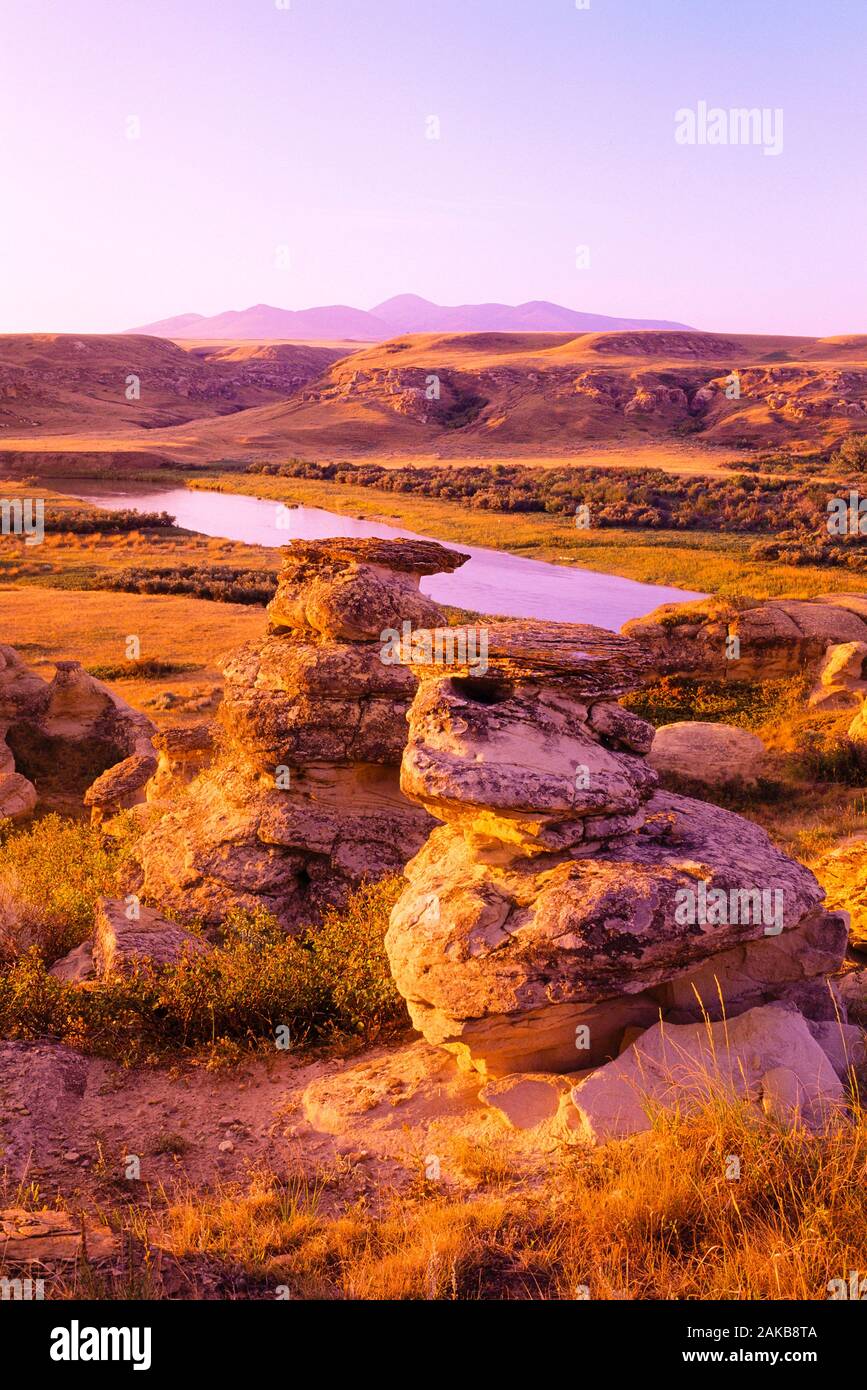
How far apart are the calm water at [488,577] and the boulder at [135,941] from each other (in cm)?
854

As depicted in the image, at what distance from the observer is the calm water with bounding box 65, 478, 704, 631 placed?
28.8 m

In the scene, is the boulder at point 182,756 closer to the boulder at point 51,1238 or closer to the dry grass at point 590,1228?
the dry grass at point 590,1228

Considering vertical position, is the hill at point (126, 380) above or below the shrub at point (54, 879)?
above

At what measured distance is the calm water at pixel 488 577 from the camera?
28.8m

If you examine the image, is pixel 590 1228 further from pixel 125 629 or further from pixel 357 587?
pixel 125 629

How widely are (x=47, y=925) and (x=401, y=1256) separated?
16.3 feet

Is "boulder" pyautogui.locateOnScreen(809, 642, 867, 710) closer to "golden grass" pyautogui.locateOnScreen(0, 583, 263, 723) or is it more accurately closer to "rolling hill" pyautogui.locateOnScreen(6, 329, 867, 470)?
"golden grass" pyautogui.locateOnScreen(0, 583, 263, 723)

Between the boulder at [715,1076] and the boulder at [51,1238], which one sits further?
the boulder at [715,1076]

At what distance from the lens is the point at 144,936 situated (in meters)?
7.29

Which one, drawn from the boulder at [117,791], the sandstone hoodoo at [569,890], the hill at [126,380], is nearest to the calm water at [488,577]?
the boulder at [117,791]

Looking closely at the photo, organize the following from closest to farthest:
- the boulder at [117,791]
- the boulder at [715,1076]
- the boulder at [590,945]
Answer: the boulder at [715,1076] → the boulder at [590,945] → the boulder at [117,791]

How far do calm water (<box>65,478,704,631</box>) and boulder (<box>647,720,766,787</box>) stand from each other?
2.72 meters

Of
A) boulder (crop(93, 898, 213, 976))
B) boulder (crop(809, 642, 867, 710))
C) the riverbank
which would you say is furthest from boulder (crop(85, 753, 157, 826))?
the riverbank

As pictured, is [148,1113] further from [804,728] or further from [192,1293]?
[804,728]
